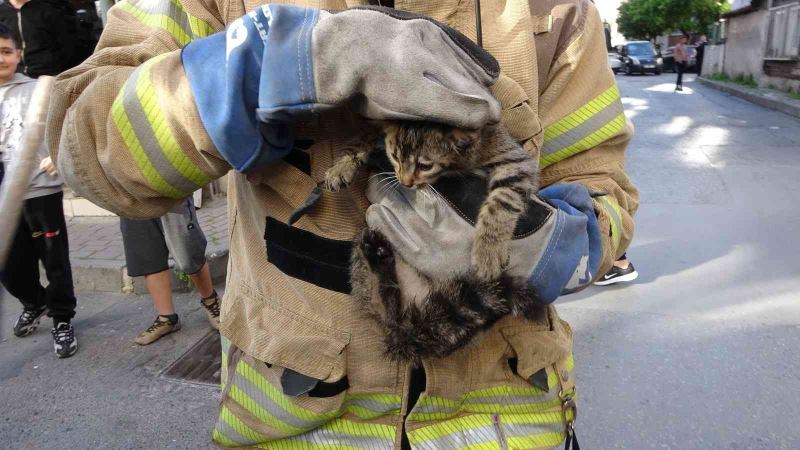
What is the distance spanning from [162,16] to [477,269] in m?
0.99

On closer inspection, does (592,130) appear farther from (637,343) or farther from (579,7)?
(637,343)

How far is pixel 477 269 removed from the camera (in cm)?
129

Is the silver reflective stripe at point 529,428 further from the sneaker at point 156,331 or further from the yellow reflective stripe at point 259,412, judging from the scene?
the sneaker at point 156,331

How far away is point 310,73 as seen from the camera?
114cm

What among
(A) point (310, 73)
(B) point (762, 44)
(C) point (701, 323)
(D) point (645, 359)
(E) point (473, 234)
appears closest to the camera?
(A) point (310, 73)

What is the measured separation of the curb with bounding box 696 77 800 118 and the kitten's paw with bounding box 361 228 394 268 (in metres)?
Answer: 15.7

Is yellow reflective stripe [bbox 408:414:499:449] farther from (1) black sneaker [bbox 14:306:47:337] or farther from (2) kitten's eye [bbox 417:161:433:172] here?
(1) black sneaker [bbox 14:306:47:337]

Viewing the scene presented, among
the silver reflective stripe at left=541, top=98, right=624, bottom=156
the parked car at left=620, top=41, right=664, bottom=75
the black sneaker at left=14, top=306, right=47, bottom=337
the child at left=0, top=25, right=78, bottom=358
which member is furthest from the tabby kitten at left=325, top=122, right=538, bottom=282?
the parked car at left=620, top=41, right=664, bottom=75

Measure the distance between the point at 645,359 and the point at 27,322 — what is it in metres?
4.68

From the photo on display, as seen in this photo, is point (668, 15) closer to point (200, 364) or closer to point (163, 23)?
point (200, 364)

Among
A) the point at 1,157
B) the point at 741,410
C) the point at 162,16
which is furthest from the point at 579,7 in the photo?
the point at 741,410

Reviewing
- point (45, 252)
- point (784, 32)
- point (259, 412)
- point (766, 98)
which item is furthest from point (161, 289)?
point (784, 32)

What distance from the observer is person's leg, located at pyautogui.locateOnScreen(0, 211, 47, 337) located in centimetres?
441

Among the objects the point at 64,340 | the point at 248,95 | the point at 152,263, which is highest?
the point at 248,95
